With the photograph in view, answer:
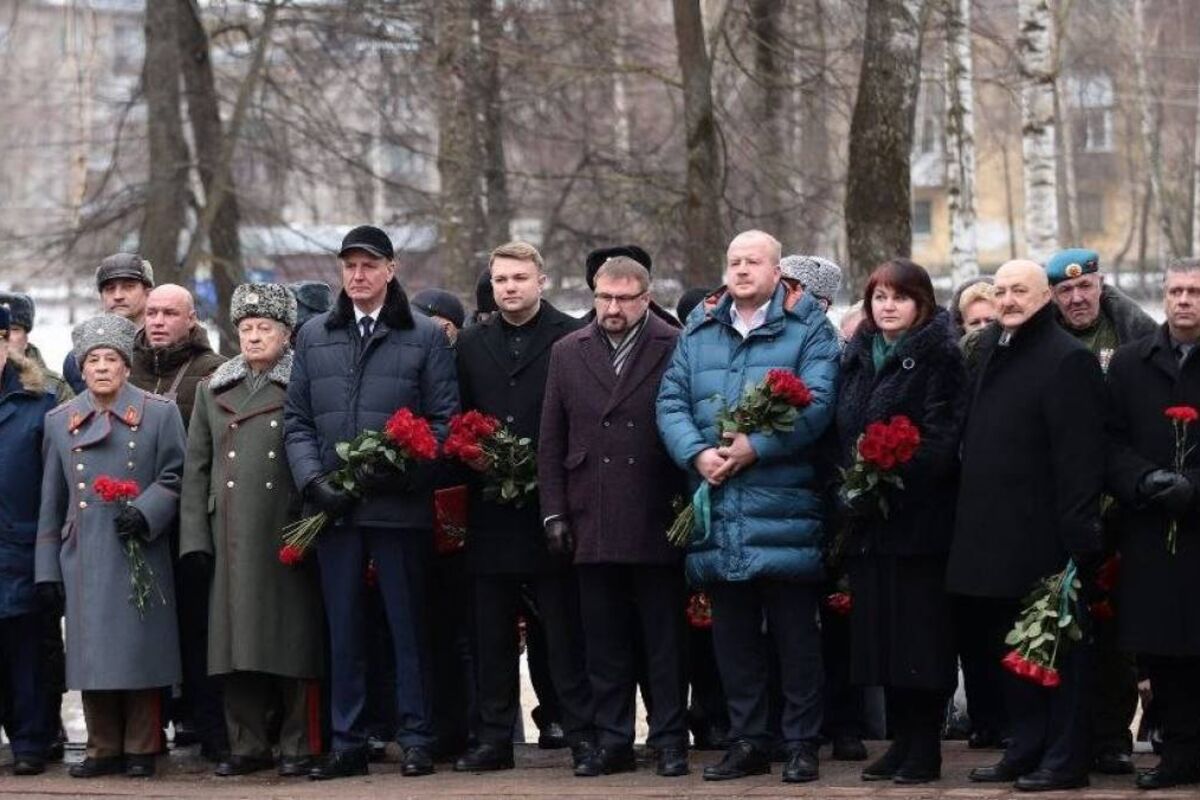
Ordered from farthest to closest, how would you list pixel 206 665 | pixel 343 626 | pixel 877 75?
1. pixel 877 75
2. pixel 206 665
3. pixel 343 626

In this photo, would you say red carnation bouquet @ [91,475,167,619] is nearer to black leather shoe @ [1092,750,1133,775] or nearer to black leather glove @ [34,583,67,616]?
black leather glove @ [34,583,67,616]

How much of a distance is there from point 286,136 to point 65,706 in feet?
30.5

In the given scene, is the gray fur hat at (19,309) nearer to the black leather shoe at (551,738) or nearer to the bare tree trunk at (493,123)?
the black leather shoe at (551,738)

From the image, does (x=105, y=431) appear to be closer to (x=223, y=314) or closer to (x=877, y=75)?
(x=877, y=75)

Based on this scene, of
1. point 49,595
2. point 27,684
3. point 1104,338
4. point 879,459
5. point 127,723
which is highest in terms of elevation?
point 1104,338

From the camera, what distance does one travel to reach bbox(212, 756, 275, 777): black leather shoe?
10.5 m

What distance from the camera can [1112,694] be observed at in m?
9.70

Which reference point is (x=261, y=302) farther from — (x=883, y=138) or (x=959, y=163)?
(x=959, y=163)

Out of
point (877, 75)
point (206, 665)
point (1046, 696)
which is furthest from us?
point (877, 75)

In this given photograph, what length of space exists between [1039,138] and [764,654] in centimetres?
1483

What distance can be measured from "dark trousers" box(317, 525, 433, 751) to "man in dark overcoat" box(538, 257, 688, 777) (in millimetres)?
717

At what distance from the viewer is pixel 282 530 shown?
1035cm

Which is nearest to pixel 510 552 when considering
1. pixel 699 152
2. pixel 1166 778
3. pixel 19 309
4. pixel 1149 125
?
pixel 1166 778

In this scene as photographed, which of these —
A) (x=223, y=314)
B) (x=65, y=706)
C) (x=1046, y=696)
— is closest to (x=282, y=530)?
(x=1046, y=696)
